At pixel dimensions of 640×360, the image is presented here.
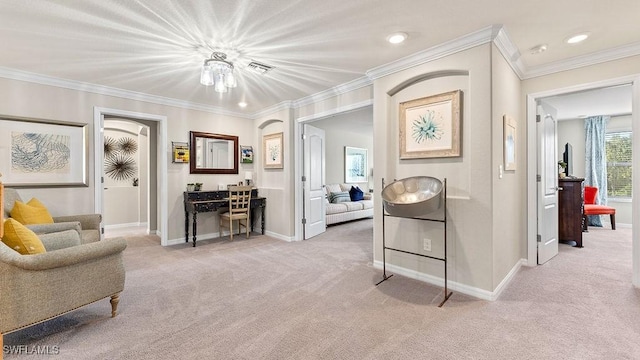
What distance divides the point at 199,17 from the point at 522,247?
13.5 ft

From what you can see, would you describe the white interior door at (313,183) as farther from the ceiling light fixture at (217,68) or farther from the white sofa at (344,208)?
the ceiling light fixture at (217,68)

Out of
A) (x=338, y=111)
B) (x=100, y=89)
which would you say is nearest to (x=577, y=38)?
(x=338, y=111)

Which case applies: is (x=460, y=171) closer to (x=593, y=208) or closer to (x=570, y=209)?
(x=570, y=209)

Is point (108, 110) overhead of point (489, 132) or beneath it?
overhead

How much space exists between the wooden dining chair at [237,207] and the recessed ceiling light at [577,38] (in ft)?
14.3

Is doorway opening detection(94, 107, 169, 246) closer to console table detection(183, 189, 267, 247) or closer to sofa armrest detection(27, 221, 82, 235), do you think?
console table detection(183, 189, 267, 247)

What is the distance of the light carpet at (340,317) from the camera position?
6.02 ft

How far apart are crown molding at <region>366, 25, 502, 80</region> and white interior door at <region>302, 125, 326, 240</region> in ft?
6.46

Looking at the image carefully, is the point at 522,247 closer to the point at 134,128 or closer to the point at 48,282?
the point at 48,282

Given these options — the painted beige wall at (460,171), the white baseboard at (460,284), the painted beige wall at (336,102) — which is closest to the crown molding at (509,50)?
the painted beige wall at (460,171)

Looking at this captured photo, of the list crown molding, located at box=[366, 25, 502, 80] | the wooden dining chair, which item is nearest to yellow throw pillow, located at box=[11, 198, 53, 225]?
the wooden dining chair

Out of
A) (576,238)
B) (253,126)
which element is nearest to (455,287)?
→ (576,238)

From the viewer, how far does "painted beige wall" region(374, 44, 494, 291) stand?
2.51 meters

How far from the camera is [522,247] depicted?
345cm
